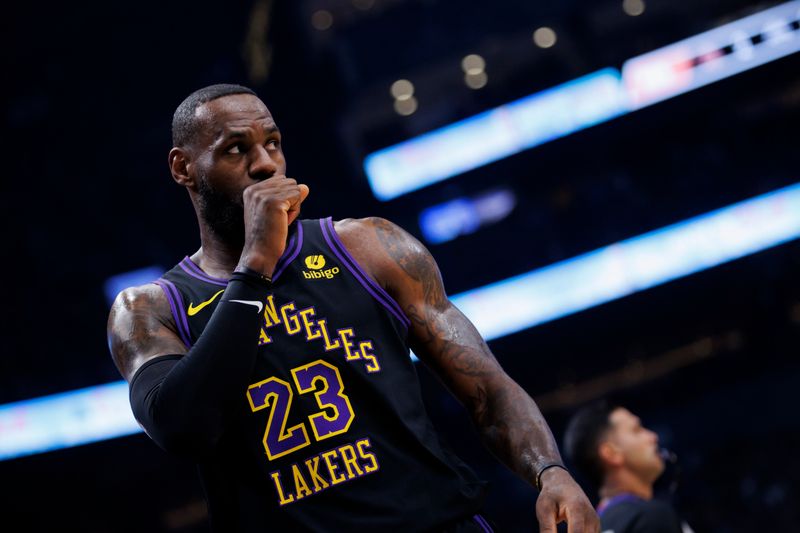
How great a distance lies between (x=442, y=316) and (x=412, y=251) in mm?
176

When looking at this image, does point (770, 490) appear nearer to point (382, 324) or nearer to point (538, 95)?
point (538, 95)

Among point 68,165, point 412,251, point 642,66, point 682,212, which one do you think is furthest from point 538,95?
point 412,251

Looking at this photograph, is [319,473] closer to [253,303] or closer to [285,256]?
[253,303]

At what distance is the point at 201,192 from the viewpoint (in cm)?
230

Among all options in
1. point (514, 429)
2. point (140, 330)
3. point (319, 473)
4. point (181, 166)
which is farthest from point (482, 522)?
point (181, 166)

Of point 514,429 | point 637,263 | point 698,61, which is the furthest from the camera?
point 637,263

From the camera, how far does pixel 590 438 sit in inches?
185

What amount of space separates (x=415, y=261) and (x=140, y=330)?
2.19 feet

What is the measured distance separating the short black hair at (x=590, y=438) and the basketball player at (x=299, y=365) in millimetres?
2543

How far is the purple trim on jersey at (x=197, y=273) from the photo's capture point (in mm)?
2260

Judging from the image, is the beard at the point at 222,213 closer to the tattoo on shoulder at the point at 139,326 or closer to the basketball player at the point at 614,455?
the tattoo on shoulder at the point at 139,326

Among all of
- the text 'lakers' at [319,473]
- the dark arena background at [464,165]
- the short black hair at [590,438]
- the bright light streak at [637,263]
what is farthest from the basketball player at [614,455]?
the bright light streak at [637,263]

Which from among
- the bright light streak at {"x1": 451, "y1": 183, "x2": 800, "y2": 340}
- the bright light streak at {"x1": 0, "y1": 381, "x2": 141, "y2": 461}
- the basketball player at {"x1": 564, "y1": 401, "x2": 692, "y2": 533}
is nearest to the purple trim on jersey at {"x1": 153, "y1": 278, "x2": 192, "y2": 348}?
the basketball player at {"x1": 564, "y1": 401, "x2": 692, "y2": 533}

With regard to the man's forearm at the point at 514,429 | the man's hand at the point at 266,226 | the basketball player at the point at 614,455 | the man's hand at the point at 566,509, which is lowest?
the basketball player at the point at 614,455
